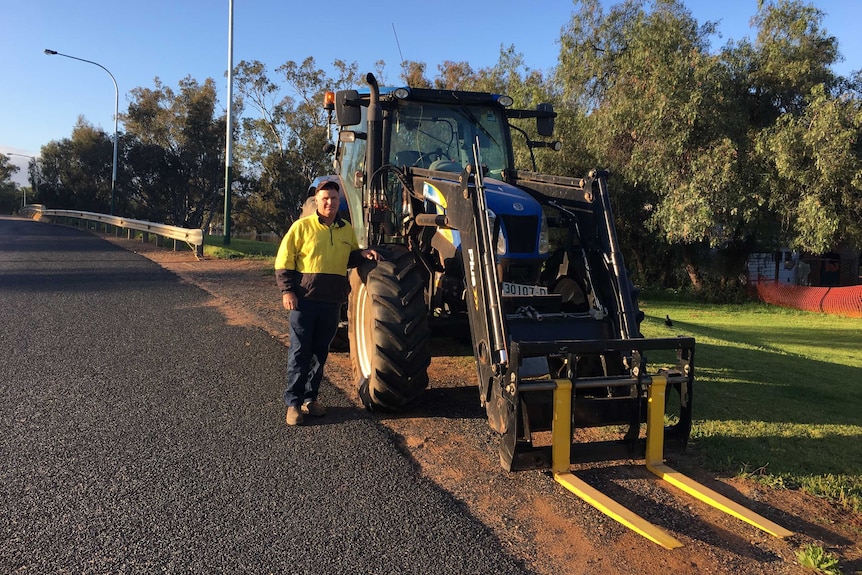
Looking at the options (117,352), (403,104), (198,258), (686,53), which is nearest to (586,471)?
(403,104)

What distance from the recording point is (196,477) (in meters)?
3.73

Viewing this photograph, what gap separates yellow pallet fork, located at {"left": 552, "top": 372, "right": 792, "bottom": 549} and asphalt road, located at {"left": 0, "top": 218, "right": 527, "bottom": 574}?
2.25 ft

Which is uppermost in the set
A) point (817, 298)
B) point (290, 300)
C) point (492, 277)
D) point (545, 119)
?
point (545, 119)

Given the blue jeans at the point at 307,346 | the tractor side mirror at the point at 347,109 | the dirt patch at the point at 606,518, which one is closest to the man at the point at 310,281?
the blue jeans at the point at 307,346

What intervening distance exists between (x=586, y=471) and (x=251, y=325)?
215 inches

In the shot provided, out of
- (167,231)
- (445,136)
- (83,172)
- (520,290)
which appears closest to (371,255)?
(520,290)

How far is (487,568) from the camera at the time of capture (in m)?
2.95

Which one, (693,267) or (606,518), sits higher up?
(693,267)

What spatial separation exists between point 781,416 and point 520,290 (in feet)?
9.49

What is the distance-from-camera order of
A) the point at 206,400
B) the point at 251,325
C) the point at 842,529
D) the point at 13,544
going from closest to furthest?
the point at 13,544, the point at 842,529, the point at 206,400, the point at 251,325

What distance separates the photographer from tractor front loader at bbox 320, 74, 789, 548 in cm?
376

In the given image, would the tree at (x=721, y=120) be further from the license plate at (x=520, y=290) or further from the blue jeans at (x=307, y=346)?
the blue jeans at (x=307, y=346)

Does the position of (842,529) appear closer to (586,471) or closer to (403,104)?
(586,471)

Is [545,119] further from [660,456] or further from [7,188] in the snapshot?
[7,188]
